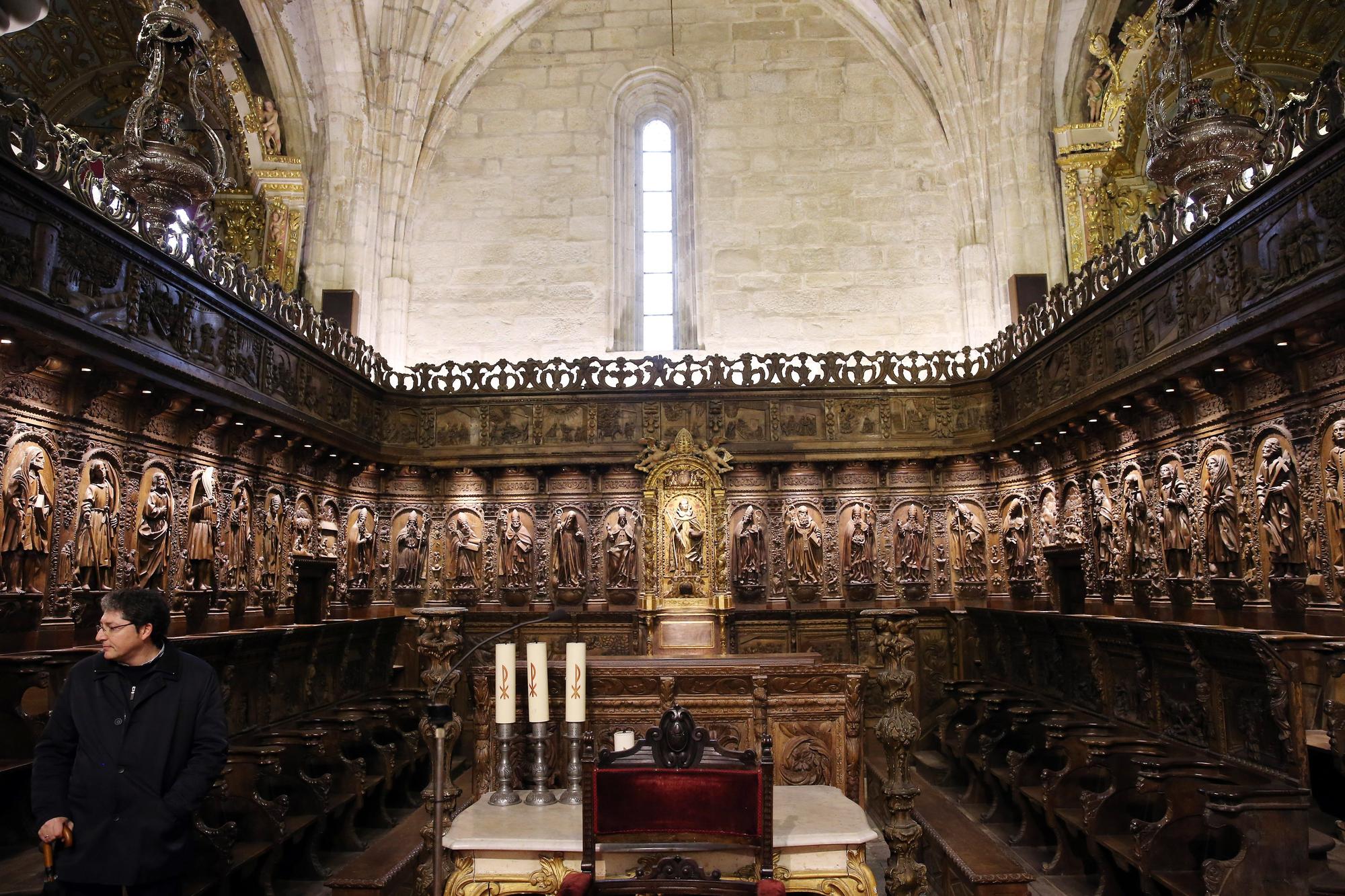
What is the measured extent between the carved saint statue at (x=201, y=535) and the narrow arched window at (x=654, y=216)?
8.73 m

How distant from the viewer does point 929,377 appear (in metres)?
13.2

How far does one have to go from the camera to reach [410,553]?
13328mm

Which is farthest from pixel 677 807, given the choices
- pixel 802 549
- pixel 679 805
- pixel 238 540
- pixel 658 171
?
pixel 658 171

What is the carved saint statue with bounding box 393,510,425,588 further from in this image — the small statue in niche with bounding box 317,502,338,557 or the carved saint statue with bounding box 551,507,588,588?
the carved saint statue with bounding box 551,507,588,588

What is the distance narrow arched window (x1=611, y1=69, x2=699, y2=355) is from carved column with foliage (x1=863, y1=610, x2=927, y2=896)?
11.9m

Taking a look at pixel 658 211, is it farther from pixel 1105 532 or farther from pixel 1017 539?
pixel 1105 532

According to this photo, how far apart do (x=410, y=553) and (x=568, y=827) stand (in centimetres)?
971

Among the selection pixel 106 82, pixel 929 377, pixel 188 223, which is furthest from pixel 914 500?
pixel 106 82

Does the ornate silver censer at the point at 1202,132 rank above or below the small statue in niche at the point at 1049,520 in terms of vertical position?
above

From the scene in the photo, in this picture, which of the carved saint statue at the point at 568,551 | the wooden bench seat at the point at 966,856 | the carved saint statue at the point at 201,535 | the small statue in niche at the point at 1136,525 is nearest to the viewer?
the wooden bench seat at the point at 966,856

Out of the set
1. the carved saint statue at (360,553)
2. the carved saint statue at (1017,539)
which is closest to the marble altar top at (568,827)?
the carved saint statue at (1017,539)

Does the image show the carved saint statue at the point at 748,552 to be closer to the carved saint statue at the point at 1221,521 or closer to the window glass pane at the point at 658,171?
the carved saint statue at the point at 1221,521

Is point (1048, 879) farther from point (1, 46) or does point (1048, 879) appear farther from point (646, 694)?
point (1, 46)

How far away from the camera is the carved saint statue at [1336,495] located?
6.21 m
